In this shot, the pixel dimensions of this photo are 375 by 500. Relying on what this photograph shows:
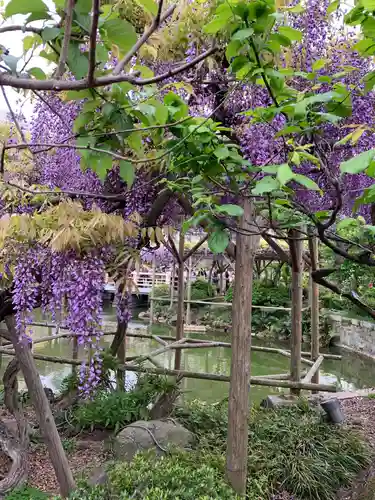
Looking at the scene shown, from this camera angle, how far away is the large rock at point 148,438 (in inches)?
106

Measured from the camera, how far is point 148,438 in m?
2.74

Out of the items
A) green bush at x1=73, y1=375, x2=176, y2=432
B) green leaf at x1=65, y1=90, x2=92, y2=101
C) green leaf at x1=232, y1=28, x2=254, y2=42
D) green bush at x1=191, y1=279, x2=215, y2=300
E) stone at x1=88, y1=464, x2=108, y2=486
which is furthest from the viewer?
green bush at x1=191, y1=279, x2=215, y2=300

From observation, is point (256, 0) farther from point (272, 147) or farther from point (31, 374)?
point (31, 374)

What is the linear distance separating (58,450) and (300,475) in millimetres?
1331

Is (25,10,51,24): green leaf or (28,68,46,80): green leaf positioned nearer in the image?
(25,10,51,24): green leaf

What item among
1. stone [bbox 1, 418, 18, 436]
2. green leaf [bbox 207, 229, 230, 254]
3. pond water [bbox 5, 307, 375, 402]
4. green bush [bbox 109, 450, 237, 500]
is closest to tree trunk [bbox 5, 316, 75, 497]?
green bush [bbox 109, 450, 237, 500]

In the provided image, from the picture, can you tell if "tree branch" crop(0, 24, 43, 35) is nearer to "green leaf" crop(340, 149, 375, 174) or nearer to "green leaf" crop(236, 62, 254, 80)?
"green leaf" crop(236, 62, 254, 80)

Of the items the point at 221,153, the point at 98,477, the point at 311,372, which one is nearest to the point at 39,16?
the point at 221,153

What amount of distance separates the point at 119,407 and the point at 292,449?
1286 mm

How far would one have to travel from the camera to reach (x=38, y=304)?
2418mm

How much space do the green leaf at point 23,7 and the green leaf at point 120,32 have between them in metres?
0.09

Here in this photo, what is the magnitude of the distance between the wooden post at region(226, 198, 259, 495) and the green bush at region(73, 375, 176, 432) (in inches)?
49.4

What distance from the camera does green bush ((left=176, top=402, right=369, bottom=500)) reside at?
8.23ft

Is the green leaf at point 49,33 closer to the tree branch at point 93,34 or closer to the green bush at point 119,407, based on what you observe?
the tree branch at point 93,34
